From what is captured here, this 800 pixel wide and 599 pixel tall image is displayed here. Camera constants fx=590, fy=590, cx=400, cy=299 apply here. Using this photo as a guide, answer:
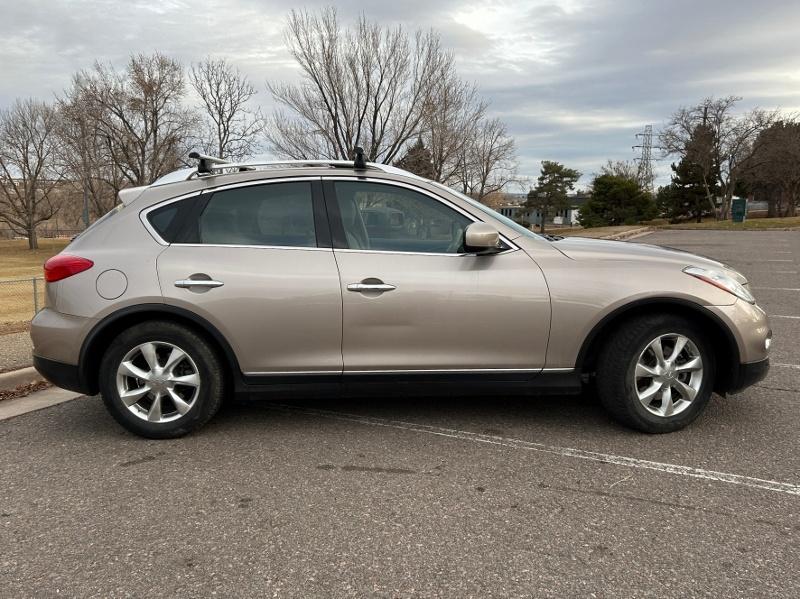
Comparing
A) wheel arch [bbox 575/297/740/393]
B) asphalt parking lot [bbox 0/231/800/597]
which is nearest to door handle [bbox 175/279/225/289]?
asphalt parking lot [bbox 0/231/800/597]

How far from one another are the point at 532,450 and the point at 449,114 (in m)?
24.3

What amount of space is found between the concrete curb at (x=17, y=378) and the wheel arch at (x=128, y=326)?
1.47 metres

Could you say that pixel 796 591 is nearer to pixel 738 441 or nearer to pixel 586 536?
pixel 586 536

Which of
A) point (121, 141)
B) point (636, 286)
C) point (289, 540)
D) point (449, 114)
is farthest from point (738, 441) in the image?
point (121, 141)

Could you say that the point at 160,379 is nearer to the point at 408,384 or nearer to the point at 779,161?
the point at 408,384

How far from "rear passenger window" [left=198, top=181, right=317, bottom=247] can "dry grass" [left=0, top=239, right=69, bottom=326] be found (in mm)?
6447

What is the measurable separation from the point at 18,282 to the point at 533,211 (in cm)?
6623

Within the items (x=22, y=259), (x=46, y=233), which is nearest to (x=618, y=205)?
(x=22, y=259)

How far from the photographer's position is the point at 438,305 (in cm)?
350

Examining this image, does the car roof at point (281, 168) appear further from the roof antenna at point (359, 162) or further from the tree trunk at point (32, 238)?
the tree trunk at point (32, 238)

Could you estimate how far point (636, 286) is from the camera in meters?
3.53

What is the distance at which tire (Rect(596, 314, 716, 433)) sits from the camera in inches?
140

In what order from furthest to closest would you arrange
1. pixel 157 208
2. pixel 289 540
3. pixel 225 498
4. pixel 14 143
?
pixel 14 143
pixel 157 208
pixel 225 498
pixel 289 540

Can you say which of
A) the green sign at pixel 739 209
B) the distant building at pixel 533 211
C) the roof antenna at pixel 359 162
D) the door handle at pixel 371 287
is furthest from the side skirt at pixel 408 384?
the distant building at pixel 533 211
